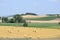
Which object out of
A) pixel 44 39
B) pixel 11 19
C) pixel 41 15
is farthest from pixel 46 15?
pixel 44 39

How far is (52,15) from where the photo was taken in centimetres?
6706

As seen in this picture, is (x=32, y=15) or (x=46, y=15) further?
(x=32, y=15)

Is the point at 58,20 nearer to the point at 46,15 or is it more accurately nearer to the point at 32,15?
the point at 46,15

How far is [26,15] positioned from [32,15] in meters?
2.50

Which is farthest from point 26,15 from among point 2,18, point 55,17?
point 55,17

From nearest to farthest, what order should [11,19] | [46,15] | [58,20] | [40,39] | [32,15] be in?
1. [40,39]
2. [58,20]
3. [11,19]
4. [46,15]
5. [32,15]

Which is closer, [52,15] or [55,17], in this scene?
[55,17]

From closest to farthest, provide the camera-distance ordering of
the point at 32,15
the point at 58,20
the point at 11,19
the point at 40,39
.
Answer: the point at 40,39, the point at 58,20, the point at 11,19, the point at 32,15

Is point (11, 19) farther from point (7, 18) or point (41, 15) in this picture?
point (41, 15)


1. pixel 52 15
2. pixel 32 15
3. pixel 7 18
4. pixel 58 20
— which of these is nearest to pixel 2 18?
pixel 7 18

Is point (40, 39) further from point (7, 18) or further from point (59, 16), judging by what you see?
point (7, 18)

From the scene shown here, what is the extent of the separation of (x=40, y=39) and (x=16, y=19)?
39365mm

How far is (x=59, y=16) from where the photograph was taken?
61625 millimetres

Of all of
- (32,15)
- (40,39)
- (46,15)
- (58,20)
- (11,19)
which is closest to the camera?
(40,39)
